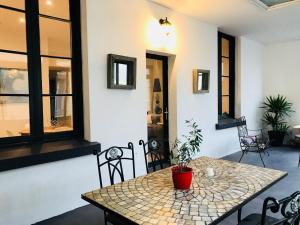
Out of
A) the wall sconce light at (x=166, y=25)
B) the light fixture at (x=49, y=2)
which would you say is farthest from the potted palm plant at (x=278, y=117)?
the light fixture at (x=49, y=2)

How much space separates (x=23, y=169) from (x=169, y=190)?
60.7 inches

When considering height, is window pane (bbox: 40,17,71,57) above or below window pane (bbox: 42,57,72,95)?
above

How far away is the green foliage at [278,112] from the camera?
627 centimetres

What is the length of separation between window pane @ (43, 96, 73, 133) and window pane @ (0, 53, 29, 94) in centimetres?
29

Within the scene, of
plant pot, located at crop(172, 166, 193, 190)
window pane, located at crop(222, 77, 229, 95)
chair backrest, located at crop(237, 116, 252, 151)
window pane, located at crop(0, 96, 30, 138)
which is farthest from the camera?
window pane, located at crop(222, 77, 229, 95)

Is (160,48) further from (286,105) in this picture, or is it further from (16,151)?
(286,105)

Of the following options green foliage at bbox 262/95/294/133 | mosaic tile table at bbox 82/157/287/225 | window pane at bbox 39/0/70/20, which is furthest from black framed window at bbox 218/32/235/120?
mosaic tile table at bbox 82/157/287/225

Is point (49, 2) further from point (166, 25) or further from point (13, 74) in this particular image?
point (166, 25)

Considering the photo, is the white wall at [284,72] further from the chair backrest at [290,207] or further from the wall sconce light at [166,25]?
the chair backrest at [290,207]

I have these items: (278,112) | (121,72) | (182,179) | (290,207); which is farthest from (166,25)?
(278,112)

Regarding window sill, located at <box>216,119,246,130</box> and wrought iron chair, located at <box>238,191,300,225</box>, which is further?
window sill, located at <box>216,119,246,130</box>

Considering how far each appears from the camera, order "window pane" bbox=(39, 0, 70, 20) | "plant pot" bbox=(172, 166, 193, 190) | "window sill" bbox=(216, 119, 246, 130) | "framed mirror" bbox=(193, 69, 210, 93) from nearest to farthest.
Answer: "plant pot" bbox=(172, 166, 193, 190)
"window pane" bbox=(39, 0, 70, 20)
"framed mirror" bbox=(193, 69, 210, 93)
"window sill" bbox=(216, 119, 246, 130)

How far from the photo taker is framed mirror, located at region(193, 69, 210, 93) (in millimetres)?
4508

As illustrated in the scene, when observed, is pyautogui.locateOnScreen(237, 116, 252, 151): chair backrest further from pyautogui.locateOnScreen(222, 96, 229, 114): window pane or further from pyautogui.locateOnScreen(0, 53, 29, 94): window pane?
pyautogui.locateOnScreen(0, 53, 29, 94): window pane
